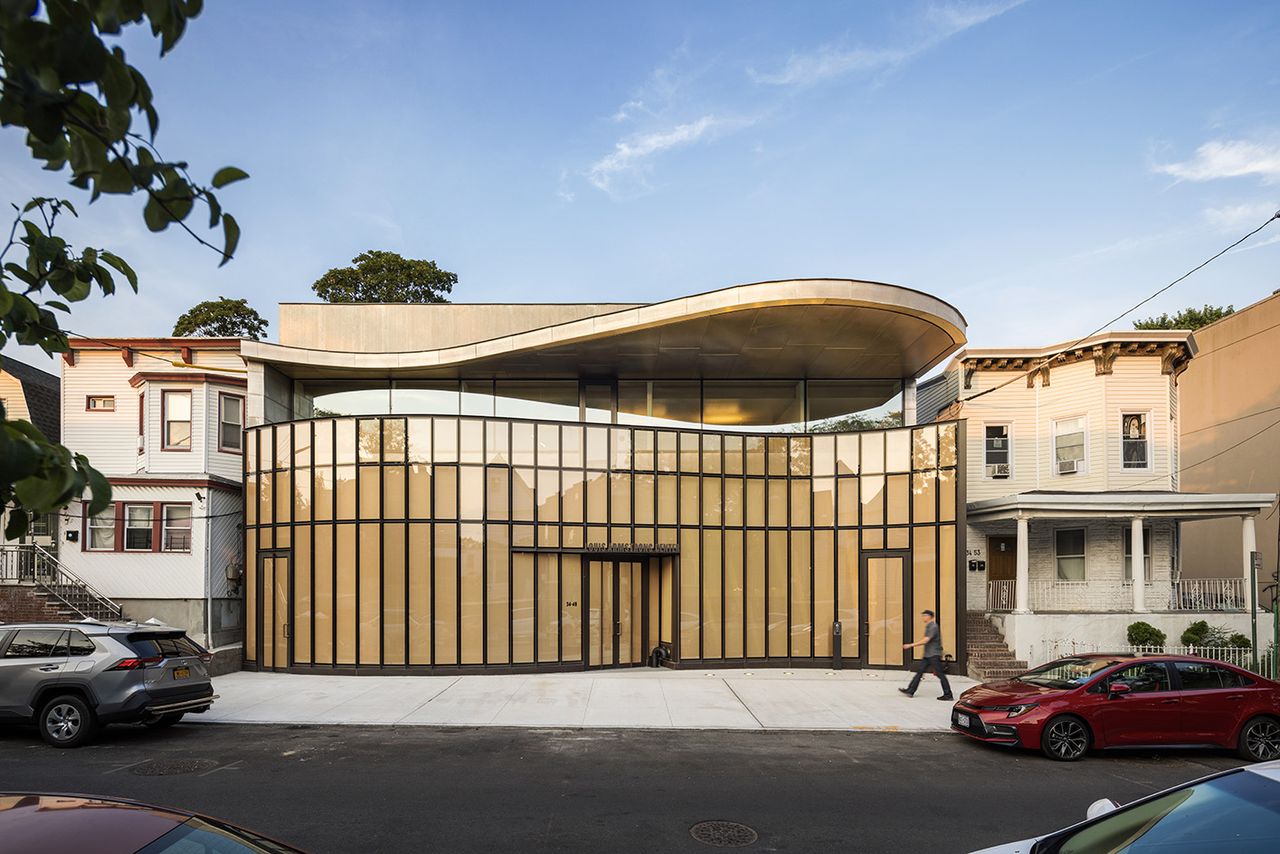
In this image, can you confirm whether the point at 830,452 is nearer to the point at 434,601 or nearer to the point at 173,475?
the point at 434,601

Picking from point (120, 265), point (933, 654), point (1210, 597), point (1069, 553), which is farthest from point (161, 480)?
point (1210, 597)

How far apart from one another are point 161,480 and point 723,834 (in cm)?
1884

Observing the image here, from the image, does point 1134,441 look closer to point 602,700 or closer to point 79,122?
Answer: point 602,700

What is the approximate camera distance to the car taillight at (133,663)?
11.7 metres

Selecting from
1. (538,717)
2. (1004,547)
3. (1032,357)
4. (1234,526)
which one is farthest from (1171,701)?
(1234,526)

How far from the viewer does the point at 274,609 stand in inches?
773

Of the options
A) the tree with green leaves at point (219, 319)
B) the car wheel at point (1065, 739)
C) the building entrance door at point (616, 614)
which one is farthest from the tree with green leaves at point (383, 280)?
the car wheel at point (1065, 739)

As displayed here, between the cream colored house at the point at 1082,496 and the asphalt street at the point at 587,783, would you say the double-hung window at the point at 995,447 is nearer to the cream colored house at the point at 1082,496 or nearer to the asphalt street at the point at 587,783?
the cream colored house at the point at 1082,496

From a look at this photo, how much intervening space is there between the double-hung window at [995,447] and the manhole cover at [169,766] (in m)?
21.3

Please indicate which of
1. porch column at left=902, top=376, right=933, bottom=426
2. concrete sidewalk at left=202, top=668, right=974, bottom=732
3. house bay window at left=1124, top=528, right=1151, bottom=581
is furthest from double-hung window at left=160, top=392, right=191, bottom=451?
house bay window at left=1124, top=528, right=1151, bottom=581

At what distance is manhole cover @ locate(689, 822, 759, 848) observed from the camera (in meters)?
7.75

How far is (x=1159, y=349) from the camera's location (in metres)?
23.6

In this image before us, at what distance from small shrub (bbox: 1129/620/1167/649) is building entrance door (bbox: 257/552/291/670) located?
1999 centimetres

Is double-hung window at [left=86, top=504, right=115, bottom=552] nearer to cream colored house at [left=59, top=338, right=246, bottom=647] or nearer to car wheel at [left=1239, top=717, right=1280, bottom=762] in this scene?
cream colored house at [left=59, top=338, right=246, bottom=647]
